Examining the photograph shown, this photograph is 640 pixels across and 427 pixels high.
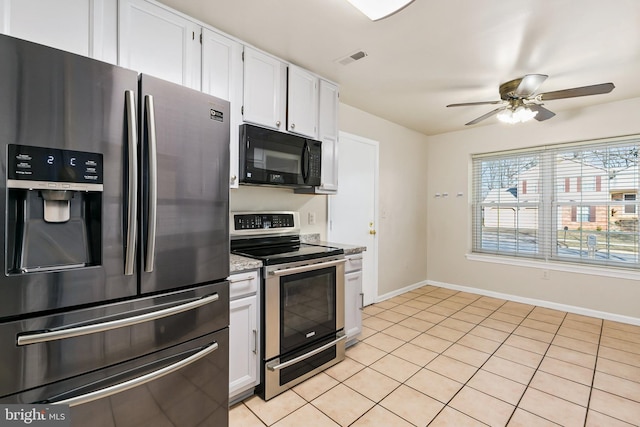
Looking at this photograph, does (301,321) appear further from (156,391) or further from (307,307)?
(156,391)

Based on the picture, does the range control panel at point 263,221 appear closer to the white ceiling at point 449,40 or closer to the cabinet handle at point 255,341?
the cabinet handle at point 255,341

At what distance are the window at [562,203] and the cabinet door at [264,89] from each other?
11.5 feet

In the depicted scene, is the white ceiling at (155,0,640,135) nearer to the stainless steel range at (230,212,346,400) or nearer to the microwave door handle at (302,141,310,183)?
the microwave door handle at (302,141,310,183)

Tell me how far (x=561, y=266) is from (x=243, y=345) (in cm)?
412

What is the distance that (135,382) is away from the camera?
1232 mm

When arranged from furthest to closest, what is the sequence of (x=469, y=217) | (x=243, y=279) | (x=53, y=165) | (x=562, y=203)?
(x=469, y=217) → (x=562, y=203) → (x=243, y=279) → (x=53, y=165)

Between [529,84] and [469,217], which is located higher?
[529,84]

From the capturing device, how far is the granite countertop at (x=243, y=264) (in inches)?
73.1

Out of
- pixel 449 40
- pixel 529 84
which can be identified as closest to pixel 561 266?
pixel 529 84

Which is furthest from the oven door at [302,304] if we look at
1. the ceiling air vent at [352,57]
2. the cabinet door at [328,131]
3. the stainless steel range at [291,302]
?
the ceiling air vent at [352,57]

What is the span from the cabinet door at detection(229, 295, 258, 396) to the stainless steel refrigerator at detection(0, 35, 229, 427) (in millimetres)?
325

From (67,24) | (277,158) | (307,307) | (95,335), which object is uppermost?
(67,24)

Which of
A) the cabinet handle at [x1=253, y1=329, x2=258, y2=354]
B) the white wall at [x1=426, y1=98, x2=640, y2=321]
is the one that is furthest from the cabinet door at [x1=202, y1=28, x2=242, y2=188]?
the white wall at [x1=426, y1=98, x2=640, y2=321]

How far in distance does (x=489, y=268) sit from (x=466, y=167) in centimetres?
156
